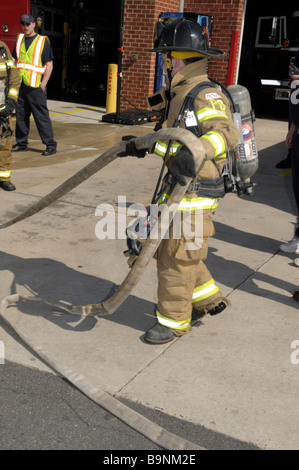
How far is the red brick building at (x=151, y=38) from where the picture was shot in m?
12.7

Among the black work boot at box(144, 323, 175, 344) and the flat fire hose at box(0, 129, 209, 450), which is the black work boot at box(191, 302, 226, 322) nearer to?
the black work boot at box(144, 323, 175, 344)

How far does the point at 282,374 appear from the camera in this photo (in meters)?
3.27

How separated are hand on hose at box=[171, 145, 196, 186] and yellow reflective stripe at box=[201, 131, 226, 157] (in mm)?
185

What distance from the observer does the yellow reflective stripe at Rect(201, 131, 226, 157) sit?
3.10 m

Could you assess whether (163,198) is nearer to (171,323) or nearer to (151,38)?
(171,323)

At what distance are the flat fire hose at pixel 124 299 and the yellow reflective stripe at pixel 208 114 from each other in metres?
0.22

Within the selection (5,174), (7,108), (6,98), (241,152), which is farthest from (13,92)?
(241,152)

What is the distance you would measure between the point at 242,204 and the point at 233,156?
2.96 m

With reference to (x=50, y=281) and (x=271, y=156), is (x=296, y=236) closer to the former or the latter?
(x=50, y=281)

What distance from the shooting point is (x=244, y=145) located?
4.02 meters

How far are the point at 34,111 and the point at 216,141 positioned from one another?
19.0ft

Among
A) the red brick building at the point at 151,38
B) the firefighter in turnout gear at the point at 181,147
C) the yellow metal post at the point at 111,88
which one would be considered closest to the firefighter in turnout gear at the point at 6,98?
the firefighter in turnout gear at the point at 181,147

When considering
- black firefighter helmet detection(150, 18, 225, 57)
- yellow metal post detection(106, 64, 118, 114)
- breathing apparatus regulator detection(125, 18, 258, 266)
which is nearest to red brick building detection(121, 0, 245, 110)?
yellow metal post detection(106, 64, 118, 114)

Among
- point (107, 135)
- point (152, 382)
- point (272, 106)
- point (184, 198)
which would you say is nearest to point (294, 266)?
point (184, 198)
